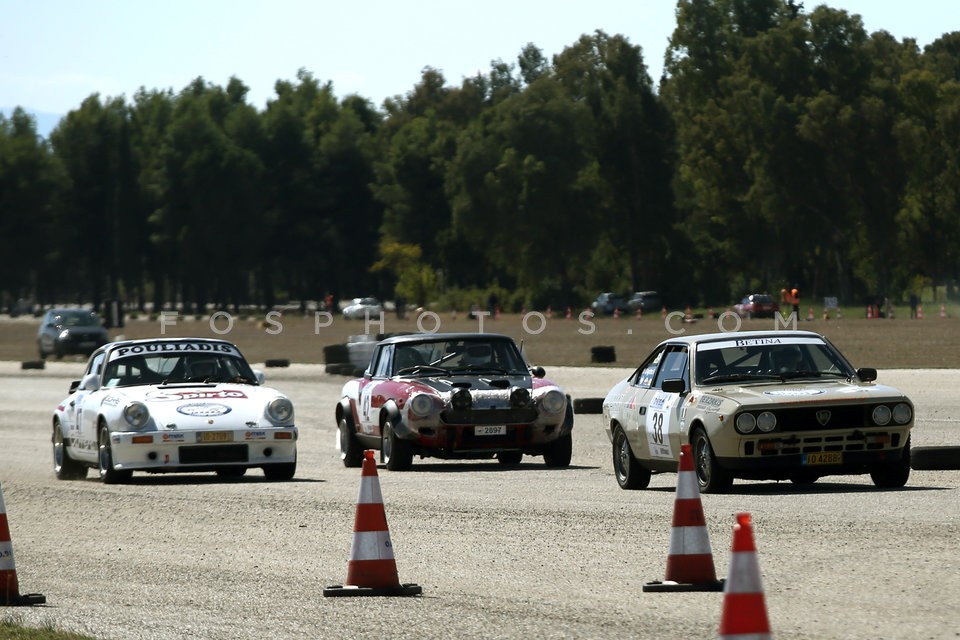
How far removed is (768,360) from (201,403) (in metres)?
5.89

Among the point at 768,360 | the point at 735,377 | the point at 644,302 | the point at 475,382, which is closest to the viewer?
the point at 735,377

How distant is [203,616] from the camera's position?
891 centimetres

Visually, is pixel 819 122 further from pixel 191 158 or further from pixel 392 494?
pixel 392 494

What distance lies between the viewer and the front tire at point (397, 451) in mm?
19078

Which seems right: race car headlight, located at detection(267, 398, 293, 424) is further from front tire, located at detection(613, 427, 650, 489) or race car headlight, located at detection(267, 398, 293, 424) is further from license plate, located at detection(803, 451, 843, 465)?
license plate, located at detection(803, 451, 843, 465)

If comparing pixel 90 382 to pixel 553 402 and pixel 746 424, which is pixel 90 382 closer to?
pixel 553 402

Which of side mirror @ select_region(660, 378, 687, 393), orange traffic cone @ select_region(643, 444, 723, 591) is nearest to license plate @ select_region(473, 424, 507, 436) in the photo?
side mirror @ select_region(660, 378, 687, 393)

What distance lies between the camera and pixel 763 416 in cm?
1415

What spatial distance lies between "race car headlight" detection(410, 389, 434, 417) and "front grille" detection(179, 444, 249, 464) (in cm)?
219

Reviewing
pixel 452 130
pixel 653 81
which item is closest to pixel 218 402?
pixel 653 81

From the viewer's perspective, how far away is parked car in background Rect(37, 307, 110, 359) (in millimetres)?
59906

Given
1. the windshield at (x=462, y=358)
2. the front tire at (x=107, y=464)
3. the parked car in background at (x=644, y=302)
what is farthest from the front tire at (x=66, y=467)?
the parked car in background at (x=644, y=302)

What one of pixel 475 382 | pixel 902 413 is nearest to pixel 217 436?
pixel 475 382

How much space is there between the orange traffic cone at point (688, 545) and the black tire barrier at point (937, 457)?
804cm
